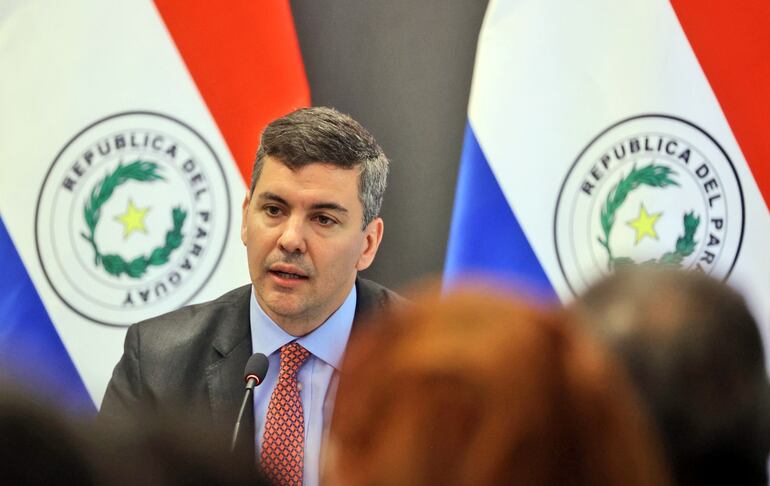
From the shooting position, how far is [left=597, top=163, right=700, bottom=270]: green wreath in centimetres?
318

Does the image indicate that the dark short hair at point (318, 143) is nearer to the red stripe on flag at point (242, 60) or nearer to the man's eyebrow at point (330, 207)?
the man's eyebrow at point (330, 207)

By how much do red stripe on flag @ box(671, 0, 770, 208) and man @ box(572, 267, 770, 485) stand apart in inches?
73.5

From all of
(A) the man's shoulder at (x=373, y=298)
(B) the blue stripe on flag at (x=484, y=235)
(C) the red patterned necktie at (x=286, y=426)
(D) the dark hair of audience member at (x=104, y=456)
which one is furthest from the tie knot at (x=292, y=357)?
(D) the dark hair of audience member at (x=104, y=456)

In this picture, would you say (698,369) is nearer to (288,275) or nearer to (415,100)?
(288,275)

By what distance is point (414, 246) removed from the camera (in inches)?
135

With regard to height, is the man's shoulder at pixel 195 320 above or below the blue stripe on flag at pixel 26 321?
below

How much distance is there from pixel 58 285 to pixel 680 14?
7.16 feet

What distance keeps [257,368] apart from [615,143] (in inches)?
62.3

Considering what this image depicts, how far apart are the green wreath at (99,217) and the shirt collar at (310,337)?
31.2 inches

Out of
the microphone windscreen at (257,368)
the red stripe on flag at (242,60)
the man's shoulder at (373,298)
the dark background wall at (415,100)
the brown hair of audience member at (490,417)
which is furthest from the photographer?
the dark background wall at (415,100)

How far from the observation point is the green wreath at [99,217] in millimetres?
3359

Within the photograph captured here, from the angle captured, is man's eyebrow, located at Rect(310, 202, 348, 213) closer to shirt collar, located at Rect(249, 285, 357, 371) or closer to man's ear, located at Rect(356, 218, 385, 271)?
man's ear, located at Rect(356, 218, 385, 271)

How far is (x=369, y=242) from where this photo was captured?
2.78m

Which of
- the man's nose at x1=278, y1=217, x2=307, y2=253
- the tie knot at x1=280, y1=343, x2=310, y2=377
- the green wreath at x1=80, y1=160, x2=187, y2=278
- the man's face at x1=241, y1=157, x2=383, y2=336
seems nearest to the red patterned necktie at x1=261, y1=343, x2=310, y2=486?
the tie knot at x1=280, y1=343, x2=310, y2=377
